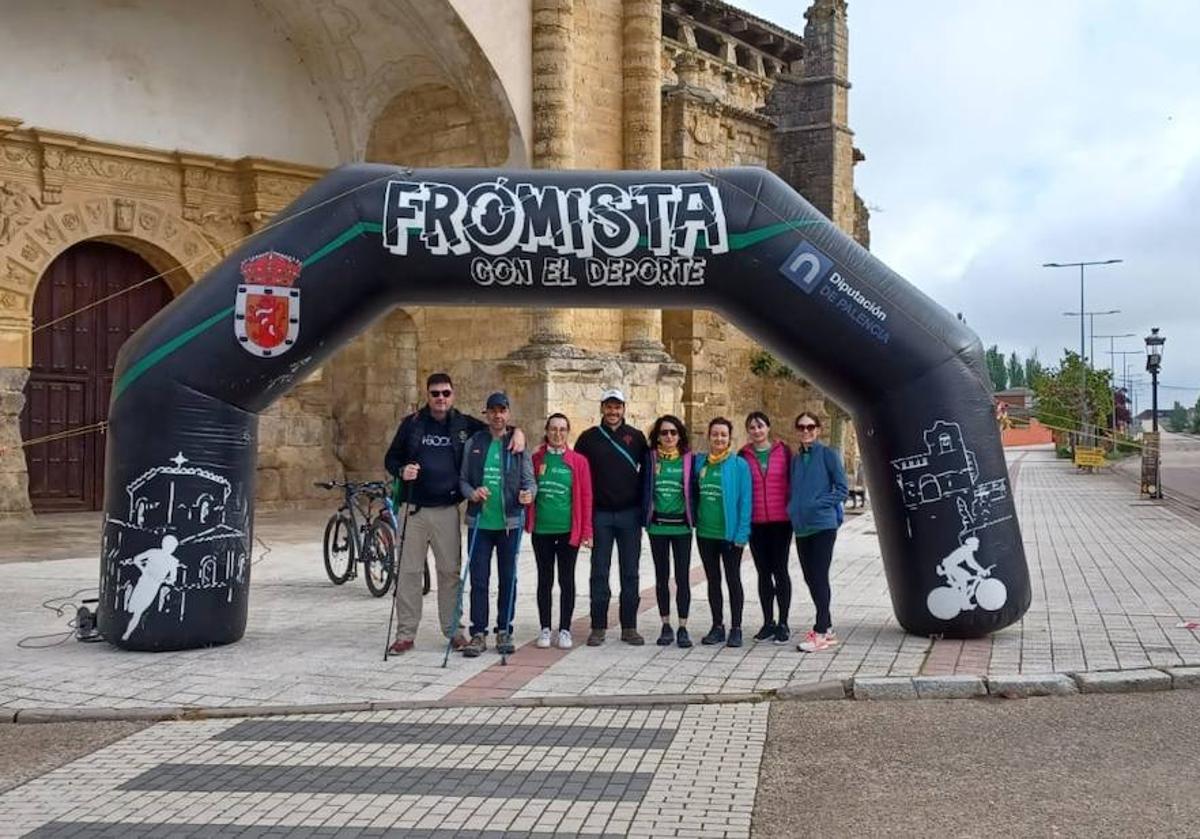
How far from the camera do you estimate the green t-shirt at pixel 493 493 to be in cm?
805

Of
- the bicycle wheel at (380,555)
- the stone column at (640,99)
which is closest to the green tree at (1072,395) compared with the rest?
the stone column at (640,99)

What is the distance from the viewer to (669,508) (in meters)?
8.18

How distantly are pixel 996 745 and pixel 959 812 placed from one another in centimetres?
110

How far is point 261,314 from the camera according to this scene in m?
7.93

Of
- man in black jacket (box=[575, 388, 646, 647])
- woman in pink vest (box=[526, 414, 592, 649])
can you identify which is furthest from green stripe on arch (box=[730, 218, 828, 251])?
woman in pink vest (box=[526, 414, 592, 649])

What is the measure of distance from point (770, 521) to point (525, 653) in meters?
1.80

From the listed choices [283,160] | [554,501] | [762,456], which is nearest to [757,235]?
[762,456]

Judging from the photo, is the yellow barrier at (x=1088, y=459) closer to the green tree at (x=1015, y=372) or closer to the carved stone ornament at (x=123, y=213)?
the carved stone ornament at (x=123, y=213)

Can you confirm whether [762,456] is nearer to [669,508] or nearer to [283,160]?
[669,508]

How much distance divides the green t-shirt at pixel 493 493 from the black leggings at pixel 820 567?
195 cm

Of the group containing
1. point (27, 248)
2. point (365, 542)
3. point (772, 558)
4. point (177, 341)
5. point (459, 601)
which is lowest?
point (459, 601)

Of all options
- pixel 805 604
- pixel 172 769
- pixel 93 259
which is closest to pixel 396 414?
pixel 93 259

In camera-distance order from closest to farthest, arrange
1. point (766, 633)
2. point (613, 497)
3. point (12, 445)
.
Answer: point (613, 497) < point (766, 633) < point (12, 445)

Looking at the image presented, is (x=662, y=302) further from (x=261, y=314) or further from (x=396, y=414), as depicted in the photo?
(x=396, y=414)
